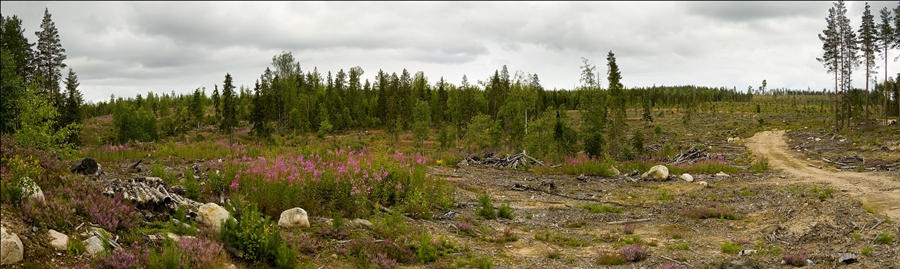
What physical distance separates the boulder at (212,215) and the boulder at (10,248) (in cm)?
289

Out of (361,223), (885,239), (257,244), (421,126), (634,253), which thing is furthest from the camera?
(421,126)

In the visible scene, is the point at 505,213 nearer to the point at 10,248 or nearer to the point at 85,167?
the point at 10,248

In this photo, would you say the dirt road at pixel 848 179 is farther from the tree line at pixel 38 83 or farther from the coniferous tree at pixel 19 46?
the coniferous tree at pixel 19 46

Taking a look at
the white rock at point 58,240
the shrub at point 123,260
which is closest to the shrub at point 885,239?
the shrub at point 123,260

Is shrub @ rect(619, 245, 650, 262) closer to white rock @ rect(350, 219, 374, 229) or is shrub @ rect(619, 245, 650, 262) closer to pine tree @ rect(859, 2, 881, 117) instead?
white rock @ rect(350, 219, 374, 229)

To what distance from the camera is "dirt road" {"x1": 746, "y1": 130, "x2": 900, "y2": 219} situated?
1316 cm

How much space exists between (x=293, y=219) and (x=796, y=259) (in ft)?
28.7

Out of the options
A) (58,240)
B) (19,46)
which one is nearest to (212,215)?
(58,240)

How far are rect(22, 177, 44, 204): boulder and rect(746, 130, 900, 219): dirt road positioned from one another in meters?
15.9

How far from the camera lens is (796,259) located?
28.1 feet

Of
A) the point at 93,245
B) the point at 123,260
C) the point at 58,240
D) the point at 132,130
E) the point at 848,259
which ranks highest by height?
the point at 132,130

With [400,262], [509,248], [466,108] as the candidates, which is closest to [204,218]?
[400,262]

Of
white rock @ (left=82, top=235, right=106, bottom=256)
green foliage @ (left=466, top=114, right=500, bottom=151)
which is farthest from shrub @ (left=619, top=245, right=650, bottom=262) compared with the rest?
green foliage @ (left=466, top=114, right=500, bottom=151)

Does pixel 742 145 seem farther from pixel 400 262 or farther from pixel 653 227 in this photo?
pixel 400 262
